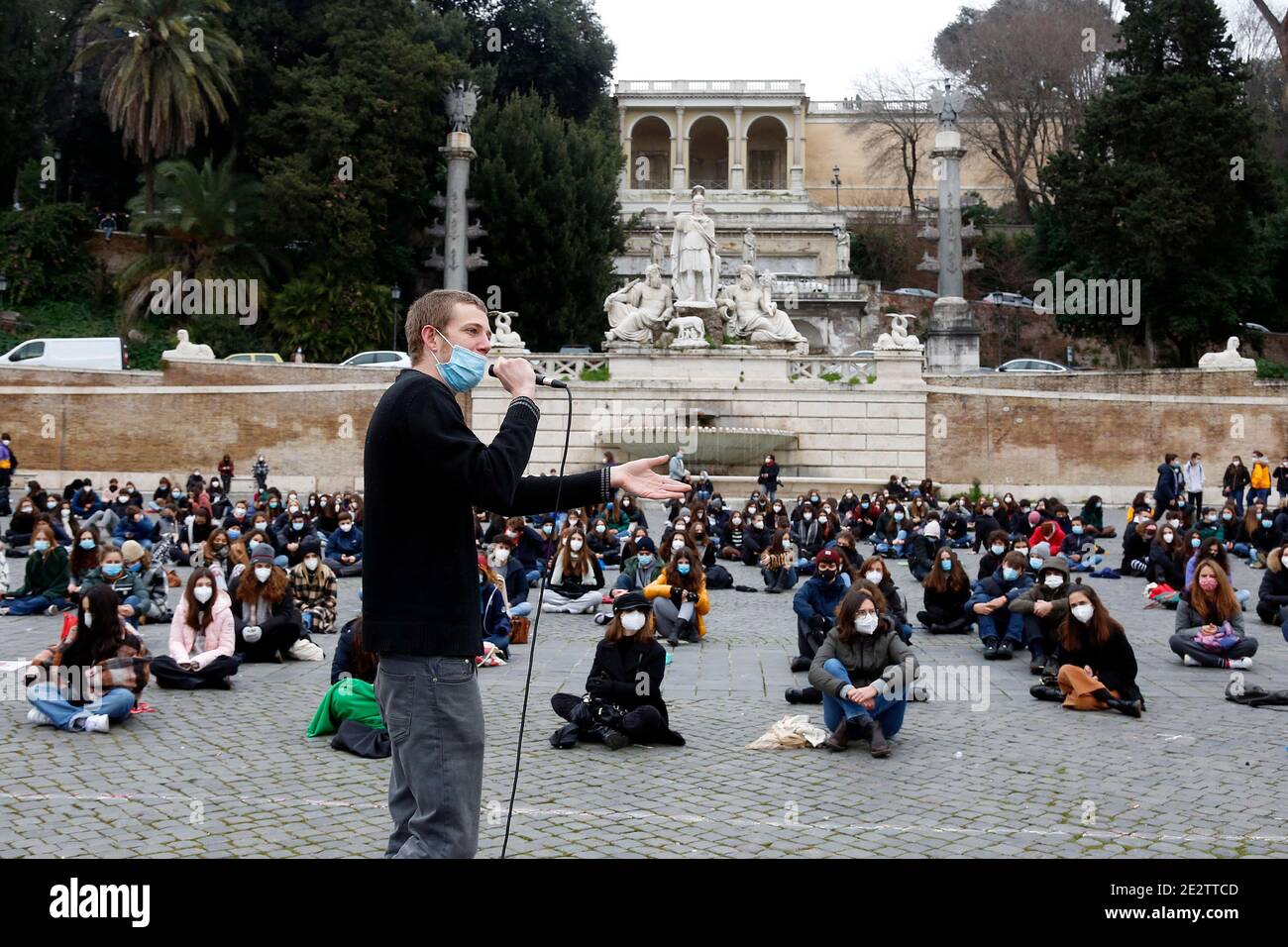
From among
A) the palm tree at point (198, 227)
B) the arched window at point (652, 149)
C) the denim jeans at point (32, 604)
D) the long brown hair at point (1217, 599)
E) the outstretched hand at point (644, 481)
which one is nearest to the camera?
the outstretched hand at point (644, 481)

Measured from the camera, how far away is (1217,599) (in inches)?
433

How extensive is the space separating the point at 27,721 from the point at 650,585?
232 inches

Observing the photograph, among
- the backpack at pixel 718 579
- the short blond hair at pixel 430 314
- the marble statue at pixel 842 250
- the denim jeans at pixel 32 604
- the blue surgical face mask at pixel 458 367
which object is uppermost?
the marble statue at pixel 842 250

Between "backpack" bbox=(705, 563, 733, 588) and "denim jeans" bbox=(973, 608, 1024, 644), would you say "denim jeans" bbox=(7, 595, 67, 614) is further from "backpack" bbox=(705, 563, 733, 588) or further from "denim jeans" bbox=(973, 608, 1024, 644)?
"denim jeans" bbox=(973, 608, 1024, 644)

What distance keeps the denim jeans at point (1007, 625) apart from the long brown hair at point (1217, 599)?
1.47 m

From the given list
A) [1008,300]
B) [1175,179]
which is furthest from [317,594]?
[1008,300]

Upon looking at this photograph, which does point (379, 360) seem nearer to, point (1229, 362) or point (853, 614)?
point (1229, 362)

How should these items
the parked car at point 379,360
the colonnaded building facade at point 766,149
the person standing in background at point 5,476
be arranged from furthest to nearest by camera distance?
the colonnaded building facade at point 766,149 < the parked car at point 379,360 < the person standing in background at point 5,476

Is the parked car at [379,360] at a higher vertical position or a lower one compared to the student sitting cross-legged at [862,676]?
higher

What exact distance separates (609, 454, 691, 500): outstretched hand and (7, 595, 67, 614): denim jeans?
12043mm

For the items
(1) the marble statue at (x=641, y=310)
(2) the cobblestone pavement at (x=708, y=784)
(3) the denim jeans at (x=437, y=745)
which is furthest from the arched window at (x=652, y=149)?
(3) the denim jeans at (x=437, y=745)

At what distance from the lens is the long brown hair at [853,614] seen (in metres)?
8.16

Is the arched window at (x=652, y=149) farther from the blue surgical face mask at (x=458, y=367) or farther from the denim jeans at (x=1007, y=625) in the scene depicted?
the blue surgical face mask at (x=458, y=367)
